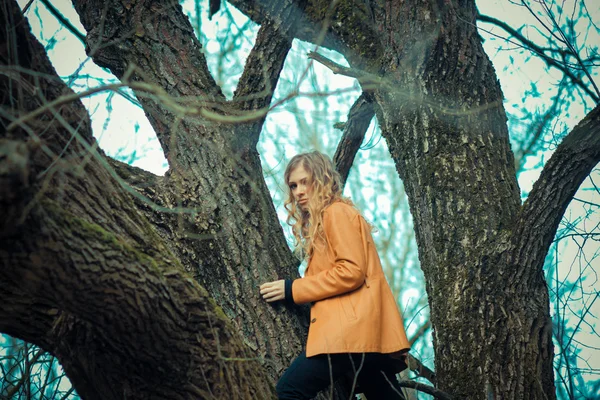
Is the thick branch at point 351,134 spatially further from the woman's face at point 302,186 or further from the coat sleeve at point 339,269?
the coat sleeve at point 339,269

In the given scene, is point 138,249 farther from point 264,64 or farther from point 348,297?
point 264,64

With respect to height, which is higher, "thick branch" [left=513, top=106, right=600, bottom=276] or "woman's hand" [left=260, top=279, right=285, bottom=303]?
"thick branch" [left=513, top=106, right=600, bottom=276]

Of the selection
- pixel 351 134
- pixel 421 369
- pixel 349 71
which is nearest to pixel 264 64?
pixel 349 71

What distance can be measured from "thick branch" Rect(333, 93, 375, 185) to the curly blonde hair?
36.0 inches

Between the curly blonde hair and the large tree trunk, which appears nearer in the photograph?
the large tree trunk

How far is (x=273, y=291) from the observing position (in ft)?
8.60

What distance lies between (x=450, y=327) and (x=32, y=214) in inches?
79.5

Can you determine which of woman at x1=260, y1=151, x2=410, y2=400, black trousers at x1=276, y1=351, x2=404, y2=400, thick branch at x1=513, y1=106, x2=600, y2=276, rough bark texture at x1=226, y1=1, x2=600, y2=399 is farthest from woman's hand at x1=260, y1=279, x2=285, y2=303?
thick branch at x1=513, y1=106, x2=600, y2=276

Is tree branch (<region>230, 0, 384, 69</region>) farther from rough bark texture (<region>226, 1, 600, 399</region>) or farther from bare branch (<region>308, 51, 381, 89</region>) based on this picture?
bare branch (<region>308, 51, 381, 89</region>)

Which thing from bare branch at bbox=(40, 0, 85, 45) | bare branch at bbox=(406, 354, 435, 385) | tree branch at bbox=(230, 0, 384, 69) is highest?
bare branch at bbox=(40, 0, 85, 45)

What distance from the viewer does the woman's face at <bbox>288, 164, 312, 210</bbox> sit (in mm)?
2969

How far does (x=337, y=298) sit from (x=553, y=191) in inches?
43.1

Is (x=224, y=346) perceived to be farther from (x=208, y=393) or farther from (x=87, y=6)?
(x=87, y=6)

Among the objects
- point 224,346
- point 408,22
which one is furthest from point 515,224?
point 224,346
